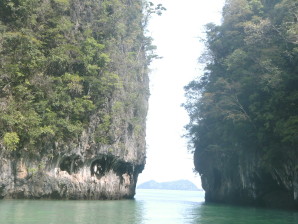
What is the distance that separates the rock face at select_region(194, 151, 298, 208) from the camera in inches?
694

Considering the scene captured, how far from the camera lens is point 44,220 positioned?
927 centimetres

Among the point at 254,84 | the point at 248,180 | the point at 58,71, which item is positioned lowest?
the point at 248,180

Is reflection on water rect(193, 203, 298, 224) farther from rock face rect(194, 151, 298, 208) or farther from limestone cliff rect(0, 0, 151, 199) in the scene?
limestone cliff rect(0, 0, 151, 199)

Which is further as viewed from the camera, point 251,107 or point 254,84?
point 254,84

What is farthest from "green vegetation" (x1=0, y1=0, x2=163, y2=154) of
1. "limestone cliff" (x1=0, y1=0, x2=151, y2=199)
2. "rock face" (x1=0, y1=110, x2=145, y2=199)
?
"rock face" (x1=0, y1=110, x2=145, y2=199)

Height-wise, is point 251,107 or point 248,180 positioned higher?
point 251,107

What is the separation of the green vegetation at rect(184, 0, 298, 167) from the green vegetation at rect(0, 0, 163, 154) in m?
6.22

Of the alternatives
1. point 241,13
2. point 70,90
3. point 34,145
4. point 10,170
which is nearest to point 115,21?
point 70,90

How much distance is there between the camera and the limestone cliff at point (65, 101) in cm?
1603

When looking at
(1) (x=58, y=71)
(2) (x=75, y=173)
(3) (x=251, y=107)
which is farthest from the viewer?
(2) (x=75, y=173)

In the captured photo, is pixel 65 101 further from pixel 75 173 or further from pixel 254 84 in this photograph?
pixel 254 84

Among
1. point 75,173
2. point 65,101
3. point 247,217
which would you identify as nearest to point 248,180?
point 247,217

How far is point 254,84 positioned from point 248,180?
6125 mm

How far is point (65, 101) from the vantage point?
58.4 feet
